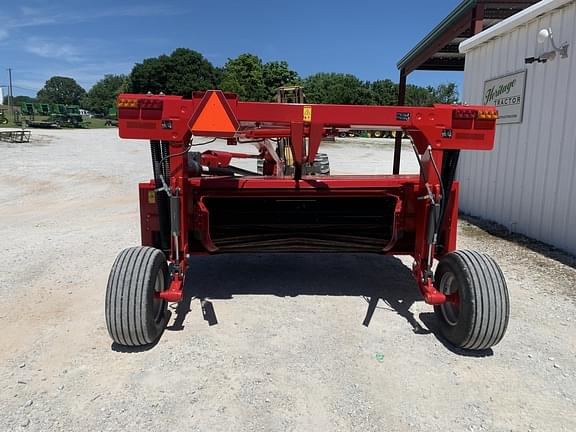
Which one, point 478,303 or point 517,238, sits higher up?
point 478,303

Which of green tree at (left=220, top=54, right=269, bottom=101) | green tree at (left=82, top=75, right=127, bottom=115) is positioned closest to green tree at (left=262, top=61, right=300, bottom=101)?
green tree at (left=220, top=54, right=269, bottom=101)

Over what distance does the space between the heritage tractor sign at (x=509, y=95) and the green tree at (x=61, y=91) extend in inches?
5592

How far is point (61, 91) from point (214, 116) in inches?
6145


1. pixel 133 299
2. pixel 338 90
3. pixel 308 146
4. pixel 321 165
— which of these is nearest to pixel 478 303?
pixel 308 146

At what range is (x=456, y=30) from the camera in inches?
397

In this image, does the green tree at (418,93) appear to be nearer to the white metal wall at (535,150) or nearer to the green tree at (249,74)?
the green tree at (249,74)

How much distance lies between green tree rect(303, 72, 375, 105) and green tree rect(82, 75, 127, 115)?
50.8m

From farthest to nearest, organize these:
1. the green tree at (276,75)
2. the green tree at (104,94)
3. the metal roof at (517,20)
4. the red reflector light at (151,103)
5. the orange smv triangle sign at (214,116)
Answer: the green tree at (104,94) < the green tree at (276,75) < the metal roof at (517,20) < the red reflector light at (151,103) < the orange smv triangle sign at (214,116)

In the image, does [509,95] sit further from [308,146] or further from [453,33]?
[308,146]

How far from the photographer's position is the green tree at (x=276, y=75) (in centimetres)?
4900

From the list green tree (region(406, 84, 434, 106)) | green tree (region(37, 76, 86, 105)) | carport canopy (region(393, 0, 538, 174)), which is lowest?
carport canopy (region(393, 0, 538, 174))

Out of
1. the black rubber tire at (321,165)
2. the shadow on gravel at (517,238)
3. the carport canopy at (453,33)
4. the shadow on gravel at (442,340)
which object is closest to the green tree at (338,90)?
the carport canopy at (453,33)

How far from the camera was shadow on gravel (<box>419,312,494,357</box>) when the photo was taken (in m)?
3.30

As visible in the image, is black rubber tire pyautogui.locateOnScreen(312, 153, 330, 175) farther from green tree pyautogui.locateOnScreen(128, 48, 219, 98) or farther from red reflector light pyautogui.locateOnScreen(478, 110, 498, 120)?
green tree pyautogui.locateOnScreen(128, 48, 219, 98)
